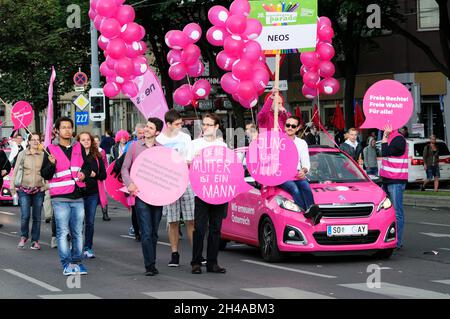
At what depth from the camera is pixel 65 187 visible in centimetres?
1270

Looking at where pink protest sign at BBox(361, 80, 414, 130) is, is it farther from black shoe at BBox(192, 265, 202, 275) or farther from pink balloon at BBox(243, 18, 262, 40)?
black shoe at BBox(192, 265, 202, 275)

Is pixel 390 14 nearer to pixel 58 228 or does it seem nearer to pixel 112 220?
pixel 112 220

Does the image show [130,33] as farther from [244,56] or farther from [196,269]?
[196,269]


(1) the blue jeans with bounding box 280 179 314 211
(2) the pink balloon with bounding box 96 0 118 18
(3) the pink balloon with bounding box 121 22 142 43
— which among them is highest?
(2) the pink balloon with bounding box 96 0 118 18

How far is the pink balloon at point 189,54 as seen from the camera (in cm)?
1777

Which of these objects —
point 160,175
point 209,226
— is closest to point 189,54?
point 160,175

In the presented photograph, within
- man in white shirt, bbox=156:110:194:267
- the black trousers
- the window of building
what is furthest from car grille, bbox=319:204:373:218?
the window of building

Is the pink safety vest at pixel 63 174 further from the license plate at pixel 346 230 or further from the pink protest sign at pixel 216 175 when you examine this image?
the license plate at pixel 346 230

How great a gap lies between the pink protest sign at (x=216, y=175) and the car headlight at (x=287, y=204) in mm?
896

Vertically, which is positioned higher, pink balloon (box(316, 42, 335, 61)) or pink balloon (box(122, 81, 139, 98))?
pink balloon (box(316, 42, 335, 61))

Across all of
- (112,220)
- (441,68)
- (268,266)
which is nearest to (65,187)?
(268,266)

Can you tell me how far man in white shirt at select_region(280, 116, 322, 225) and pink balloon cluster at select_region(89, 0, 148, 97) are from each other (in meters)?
4.26

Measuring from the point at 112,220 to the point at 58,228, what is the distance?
991 cm

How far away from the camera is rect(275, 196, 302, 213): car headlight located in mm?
13852
